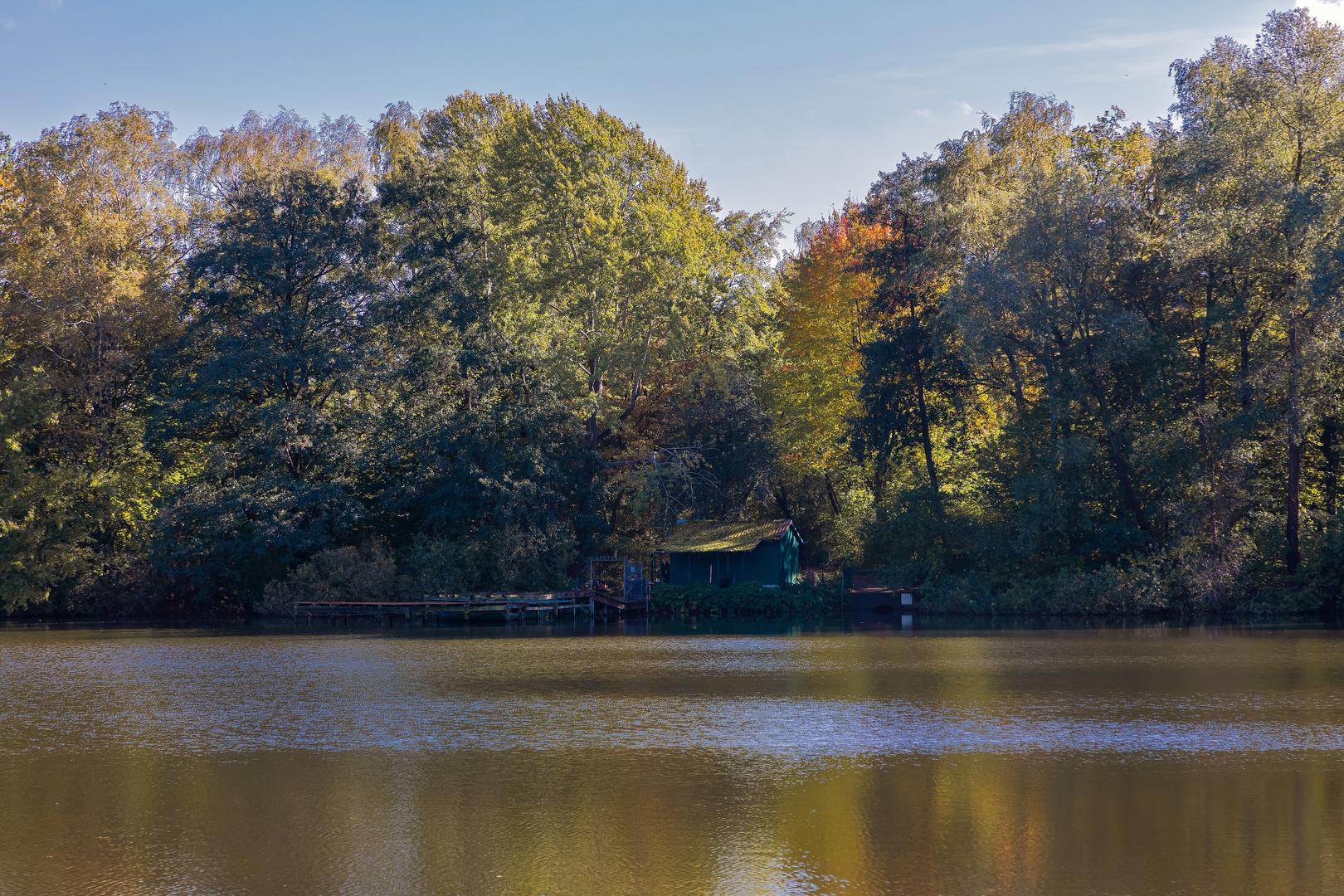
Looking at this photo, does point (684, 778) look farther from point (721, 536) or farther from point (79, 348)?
point (79, 348)

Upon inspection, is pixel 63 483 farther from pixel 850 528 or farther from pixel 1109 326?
pixel 1109 326

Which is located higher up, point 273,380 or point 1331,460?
point 273,380

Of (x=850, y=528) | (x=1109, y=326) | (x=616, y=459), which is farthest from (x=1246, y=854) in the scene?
(x=616, y=459)

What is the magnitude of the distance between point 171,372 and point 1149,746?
44698mm

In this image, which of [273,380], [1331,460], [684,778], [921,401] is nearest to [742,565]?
[921,401]

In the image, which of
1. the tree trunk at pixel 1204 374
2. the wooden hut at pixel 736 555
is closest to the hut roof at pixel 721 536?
the wooden hut at pixel 736 555

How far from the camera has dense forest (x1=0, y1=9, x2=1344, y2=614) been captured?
3922cm

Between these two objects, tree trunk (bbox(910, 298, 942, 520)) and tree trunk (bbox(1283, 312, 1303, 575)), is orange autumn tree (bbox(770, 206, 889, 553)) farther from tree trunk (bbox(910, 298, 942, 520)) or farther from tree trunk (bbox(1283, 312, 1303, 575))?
tree trunk (bbox(1283, 312, 1303, 575))

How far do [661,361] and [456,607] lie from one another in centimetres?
1658

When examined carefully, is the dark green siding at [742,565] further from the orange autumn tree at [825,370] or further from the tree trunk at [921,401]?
the tree trunk at [921,401]

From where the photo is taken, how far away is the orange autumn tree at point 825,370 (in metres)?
54.0

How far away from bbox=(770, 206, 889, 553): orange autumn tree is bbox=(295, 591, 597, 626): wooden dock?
14.0 m

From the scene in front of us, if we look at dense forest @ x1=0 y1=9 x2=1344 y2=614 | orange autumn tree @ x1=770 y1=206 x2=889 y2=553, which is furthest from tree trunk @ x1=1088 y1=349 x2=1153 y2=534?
orange autumn tree @ x1=770 y1=206 x2=889 y2=553

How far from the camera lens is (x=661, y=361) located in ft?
176
